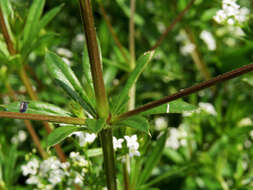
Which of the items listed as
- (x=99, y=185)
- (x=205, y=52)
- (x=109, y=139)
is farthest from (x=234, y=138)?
(x=109, y=139)

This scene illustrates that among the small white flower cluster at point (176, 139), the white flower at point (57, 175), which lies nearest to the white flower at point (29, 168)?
the white flower at point (57, 175)

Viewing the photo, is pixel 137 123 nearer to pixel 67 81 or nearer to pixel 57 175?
pixel 67 81

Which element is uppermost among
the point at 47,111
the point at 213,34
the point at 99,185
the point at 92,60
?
the point at 213,34

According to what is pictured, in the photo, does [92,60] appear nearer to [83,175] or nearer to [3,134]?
[83,175]

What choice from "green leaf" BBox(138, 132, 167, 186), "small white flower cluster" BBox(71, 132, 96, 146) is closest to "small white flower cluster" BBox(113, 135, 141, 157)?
"small white flower cluster" BBox(71, 132, 96, 146)

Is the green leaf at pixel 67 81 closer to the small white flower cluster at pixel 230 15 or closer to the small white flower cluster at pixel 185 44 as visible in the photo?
the small white flower cluster at pixel 230 15

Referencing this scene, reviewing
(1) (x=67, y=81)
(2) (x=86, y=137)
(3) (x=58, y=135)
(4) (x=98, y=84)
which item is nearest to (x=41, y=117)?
Result: (3) (x=58, y=135)
